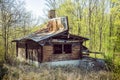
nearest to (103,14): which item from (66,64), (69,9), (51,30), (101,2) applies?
(101,2)

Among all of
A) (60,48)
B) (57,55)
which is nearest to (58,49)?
(60,48)

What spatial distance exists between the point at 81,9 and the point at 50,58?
19876 mm

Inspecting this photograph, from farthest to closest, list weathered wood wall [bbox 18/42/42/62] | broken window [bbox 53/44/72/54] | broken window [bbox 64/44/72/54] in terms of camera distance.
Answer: broken window [bbox 64/44/72/54] < broken window [bbox 53/44/72/54] < weathered wood wall [bbox 18/42/42/62]

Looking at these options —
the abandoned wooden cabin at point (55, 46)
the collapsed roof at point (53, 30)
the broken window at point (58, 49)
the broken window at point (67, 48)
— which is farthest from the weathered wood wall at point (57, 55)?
the collapsed roof at point (53, 30)

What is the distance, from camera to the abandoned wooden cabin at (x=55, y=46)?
2347 centimetres

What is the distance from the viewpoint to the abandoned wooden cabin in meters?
Result: 23.5

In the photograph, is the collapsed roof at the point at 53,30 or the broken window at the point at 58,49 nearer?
the collapsed roof at the point at 53,30

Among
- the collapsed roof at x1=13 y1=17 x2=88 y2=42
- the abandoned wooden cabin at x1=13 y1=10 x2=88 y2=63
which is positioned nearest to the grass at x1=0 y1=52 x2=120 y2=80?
the abandoned wooden cabin at x1=13 y1=10 x2=88 y2=63

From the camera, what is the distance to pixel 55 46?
24484 mm

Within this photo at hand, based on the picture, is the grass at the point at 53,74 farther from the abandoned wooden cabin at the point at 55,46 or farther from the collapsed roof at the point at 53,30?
the collapsed roof at the point at 53,30

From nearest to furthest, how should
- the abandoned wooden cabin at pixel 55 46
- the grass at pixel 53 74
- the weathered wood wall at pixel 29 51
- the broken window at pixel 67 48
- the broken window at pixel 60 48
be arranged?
the grass at pixel 53 74 < the abandoned wooden cabin at pixel 55 46 < the weathered wood wall at pixel 29 51 < the broken window at pixel 60 48 < the broken window at pixel 67 48

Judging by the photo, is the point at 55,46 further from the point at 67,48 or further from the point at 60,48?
the point at 67,48

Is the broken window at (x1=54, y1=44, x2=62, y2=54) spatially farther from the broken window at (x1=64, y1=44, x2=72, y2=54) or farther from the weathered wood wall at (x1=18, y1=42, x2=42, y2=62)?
the weathered wood wall at (x1=18, y1=42, x2=42, y2=62)

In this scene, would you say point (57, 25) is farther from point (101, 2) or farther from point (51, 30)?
point (101, 2)
